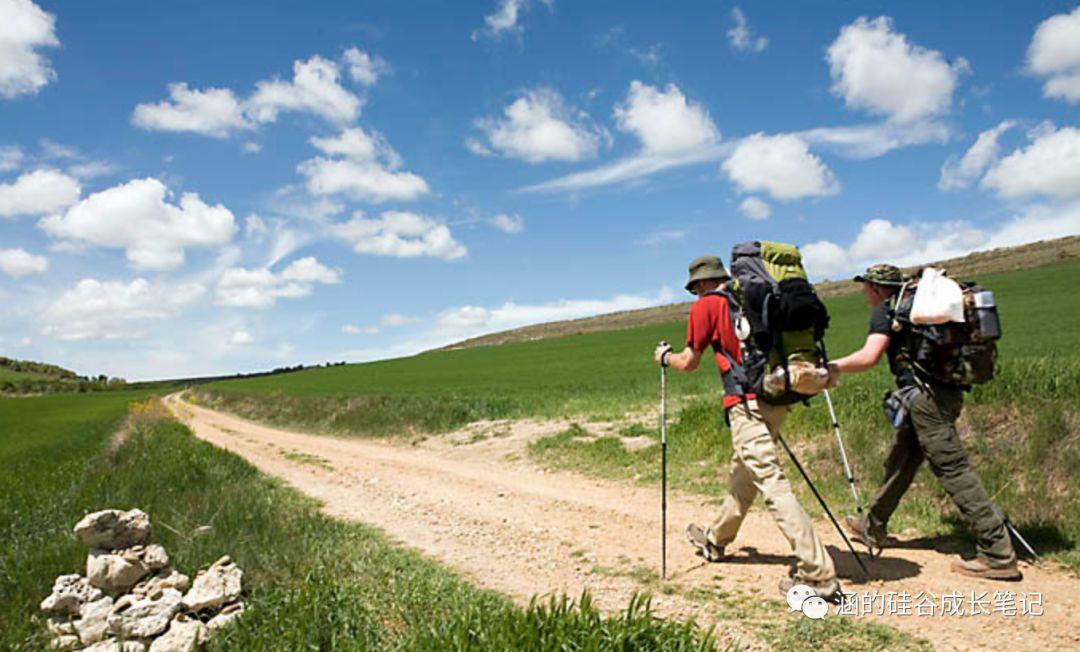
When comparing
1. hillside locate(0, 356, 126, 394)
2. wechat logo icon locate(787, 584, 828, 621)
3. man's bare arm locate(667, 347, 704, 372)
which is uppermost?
hillside locate(0, 356, 126, 394)

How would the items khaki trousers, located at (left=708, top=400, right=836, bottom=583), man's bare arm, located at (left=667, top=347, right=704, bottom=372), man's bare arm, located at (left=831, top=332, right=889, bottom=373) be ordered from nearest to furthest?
khaki trousers, located at (left=708, top=400, right=836, bottom=583) < man's bare arm, located at (left=831, top=332, right=889, bottom=373) < man's bare arm, located at (left=667, top=347, right=704, bottom=372)

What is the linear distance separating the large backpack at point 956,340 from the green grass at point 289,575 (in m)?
3.26

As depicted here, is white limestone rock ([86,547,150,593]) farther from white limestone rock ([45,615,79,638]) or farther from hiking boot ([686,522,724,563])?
hiking boot ([686,522,724,563])

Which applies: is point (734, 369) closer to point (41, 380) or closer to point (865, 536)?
point (865, 536)

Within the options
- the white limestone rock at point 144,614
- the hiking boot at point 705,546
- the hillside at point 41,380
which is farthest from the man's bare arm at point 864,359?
the hillside at point 41,380

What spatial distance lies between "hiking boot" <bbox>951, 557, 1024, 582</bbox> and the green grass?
9.14 feet

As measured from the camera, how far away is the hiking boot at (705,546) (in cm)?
629

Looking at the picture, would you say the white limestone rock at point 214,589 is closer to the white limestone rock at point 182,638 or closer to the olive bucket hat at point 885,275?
the white limestone rock at point 182,638

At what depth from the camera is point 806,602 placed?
5051 mm

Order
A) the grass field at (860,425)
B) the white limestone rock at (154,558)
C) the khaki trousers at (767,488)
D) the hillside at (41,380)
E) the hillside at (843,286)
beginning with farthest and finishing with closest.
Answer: the hillside at (41,380)
the hillside at (843,286)
the grass field at (860,425)
the white limestone rock at (154,558)
the khaki trousers at (767,488)

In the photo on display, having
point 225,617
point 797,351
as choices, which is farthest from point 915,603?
point 225,617

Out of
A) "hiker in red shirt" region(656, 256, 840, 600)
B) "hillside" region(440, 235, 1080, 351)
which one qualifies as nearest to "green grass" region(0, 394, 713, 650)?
"hiker in red shirt" region(656, 256, 840, 600)

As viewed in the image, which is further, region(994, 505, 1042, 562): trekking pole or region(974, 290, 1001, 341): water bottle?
region(994, 505, 1042, 562): trekking pole

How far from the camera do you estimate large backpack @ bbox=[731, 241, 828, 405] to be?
5.26 meters
